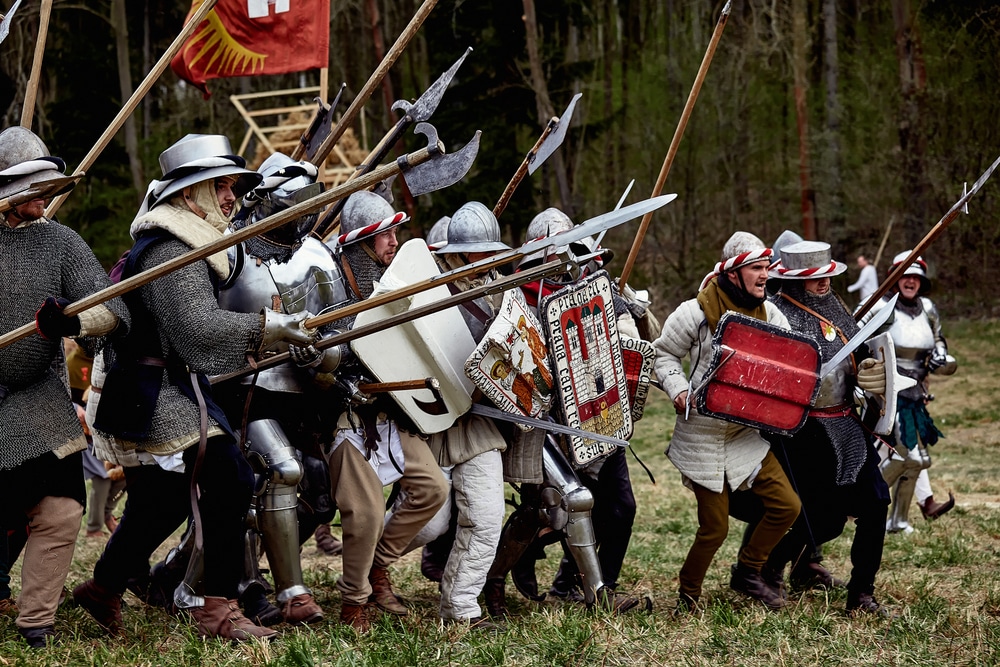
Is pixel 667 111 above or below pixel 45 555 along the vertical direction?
below

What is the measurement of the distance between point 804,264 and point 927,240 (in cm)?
53

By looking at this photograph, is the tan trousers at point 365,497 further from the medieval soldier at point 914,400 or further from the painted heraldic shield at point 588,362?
the medieval soldier at point 914,400

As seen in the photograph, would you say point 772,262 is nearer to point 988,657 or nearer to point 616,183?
point 988,657

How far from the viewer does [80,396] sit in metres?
6.81

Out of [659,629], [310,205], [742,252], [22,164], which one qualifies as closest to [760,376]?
[742,252]

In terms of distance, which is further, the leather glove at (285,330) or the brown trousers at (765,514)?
the brown trousers at (765,514)

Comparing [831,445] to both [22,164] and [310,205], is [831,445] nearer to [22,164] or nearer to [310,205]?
[310,205]

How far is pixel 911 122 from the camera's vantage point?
17703 millimetres

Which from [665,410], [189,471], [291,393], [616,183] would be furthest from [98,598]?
[616,183]

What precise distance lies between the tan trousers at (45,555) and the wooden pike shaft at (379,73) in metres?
1.71

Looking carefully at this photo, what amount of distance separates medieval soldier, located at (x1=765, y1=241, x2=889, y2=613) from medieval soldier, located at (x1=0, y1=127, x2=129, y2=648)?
2687mm

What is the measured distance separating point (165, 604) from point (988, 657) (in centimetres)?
294

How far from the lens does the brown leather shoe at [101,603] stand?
4.09 meters

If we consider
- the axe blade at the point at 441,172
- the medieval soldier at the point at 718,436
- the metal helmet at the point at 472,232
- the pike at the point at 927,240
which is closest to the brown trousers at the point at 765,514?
the medieval soldier at the point at 718,436
